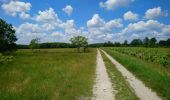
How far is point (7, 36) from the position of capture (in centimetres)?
6606

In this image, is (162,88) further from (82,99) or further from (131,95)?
(82,99)

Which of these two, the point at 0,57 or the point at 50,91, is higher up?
the point at 0,57


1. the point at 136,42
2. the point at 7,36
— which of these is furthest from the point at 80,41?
the point at 136,42

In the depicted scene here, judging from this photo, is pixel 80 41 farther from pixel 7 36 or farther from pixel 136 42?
pixel 136 42

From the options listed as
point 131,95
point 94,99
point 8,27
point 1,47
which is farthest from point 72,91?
point 8,27

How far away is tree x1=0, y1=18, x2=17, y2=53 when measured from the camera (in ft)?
207

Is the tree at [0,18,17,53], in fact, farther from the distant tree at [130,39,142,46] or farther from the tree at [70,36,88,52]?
the distant tree at [130,39,142,46]

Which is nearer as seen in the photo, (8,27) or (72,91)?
(72,91)

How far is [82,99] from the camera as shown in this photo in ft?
36.9

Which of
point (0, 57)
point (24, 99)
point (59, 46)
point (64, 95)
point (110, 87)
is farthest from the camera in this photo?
point (59, 46)

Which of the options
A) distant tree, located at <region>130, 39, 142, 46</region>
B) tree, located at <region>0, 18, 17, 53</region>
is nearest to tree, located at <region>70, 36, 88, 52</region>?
tree, located at <region>0, 18, 17, 53</region>

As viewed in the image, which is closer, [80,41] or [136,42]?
[80,41]

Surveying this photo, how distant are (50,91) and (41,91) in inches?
17.6

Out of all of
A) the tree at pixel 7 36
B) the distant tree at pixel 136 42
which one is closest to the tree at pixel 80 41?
the tree at pixel 7 36
